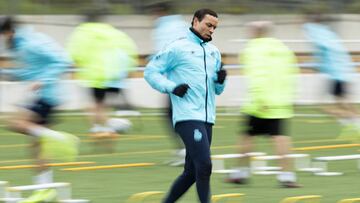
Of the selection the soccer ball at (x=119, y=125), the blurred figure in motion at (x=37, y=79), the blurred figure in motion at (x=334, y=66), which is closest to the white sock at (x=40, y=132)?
the blurred figure in motion at (x=37, y=79)

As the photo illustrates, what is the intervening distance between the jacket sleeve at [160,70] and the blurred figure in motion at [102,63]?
5357 mm

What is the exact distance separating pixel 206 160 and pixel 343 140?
23.2 ft

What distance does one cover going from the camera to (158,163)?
13.4 m

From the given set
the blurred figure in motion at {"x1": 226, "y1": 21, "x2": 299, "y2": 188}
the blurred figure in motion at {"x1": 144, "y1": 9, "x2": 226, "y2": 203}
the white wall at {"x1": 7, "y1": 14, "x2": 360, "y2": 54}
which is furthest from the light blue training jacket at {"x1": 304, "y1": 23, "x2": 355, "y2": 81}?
the white wall at {"x1": 7, "y1": 14, "x2": 360, "y2": 54}

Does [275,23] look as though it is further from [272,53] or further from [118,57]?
[272,53]

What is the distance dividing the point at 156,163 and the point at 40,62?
2589 millimetres

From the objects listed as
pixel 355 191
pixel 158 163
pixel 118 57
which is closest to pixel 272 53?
pixel 355 191

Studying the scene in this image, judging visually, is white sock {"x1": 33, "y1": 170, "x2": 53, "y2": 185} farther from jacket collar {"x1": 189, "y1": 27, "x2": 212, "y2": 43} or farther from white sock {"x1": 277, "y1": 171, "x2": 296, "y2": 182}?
jacket collar {"x1": 189, "y1": 27, "x2": 212, "y2": 43}

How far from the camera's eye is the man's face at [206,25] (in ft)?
30.1

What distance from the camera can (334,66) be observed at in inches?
616

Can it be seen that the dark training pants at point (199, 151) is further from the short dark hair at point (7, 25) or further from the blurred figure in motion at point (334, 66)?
the blurred figure in motion at point (334, 66)

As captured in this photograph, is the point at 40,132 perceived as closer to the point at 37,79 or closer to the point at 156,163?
the point at 37,79

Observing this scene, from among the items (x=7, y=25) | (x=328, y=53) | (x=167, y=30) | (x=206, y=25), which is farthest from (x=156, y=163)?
(x=206, y=25)

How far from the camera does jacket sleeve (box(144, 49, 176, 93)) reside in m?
9.07
